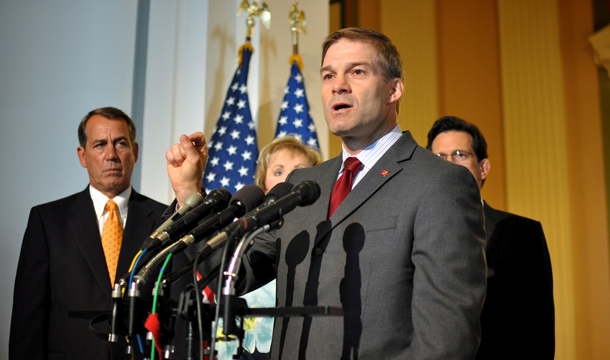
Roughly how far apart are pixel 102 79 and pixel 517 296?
10.6 feet

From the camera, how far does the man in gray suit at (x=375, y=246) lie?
142 cm

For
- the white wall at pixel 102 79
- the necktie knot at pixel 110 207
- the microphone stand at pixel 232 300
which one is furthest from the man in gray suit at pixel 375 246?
the white wall at pixel 102 79

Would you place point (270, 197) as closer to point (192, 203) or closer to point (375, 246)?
point (192, 203)

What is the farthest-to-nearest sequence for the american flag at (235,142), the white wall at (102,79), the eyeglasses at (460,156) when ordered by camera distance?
the american flag at (235,142), the white wall at (102,79), the eyeglasses at (460,156)

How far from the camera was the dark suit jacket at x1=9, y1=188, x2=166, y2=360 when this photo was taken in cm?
256

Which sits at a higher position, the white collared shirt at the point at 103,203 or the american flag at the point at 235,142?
the american flag at the point at 235,142

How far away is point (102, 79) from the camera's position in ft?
13.9

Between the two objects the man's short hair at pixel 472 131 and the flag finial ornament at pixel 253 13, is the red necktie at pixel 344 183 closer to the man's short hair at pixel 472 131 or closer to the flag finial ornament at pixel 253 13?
the man's short hair at pixel 472 131

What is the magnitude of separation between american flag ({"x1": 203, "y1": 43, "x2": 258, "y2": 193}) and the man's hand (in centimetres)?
255

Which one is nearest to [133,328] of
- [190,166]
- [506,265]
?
[190,166]

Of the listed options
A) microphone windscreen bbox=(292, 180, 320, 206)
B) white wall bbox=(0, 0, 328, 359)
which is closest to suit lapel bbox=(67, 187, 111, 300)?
white wall bbox=(0, 0, 328, 359)

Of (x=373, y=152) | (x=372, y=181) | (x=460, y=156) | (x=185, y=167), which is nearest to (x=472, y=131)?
(x=460, y=156)

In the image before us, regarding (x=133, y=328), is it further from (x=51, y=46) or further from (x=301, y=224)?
(x=51, y=46)

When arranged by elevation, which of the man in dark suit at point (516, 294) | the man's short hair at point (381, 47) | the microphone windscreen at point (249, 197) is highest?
the man's short hair at point (381, 47)
